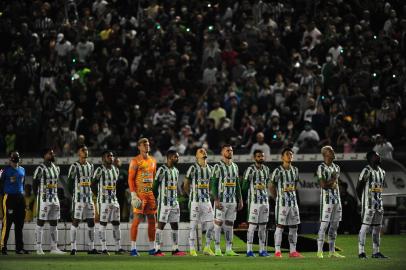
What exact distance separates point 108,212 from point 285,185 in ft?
14.2

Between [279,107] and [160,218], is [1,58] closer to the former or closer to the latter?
[279,107]

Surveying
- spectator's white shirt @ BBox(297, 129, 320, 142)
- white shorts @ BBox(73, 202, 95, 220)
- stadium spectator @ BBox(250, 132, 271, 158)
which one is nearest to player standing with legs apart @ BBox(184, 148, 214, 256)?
white shorts @ BBox(73, 202, 95, 220)

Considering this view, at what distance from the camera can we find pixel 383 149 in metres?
30.5

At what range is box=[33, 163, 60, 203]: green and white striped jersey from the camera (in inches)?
1013

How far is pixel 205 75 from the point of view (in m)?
36.3

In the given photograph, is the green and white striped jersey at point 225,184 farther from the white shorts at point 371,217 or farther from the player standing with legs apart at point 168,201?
the white shorts at point 371,217

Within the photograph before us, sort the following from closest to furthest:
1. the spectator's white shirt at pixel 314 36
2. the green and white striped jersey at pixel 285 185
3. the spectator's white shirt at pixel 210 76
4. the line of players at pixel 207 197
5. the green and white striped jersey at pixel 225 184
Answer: the line of players at pixel 207 197, the green and white striped jersey at pixel 285 185, the green and white striped jersey at pixel 225 184, the spectator's white shirt at pixel 314 36, the spectator's white shirt at pixel 210 76

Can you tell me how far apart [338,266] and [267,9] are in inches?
735

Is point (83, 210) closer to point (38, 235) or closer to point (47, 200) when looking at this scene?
point (47, 200)

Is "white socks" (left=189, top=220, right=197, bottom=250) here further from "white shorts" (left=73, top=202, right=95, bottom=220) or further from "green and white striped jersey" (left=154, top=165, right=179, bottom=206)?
"white shorts" (left=73, top=202, right=95, bottom=220)

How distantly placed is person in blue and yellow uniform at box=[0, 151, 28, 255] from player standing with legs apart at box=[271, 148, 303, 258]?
19.7 feet

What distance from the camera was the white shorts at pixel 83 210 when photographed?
2564 cm

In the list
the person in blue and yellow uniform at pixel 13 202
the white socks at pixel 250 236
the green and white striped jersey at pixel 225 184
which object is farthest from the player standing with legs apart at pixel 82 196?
the white socks at pixel 250 236

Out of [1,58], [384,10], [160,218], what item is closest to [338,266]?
[160,218]
